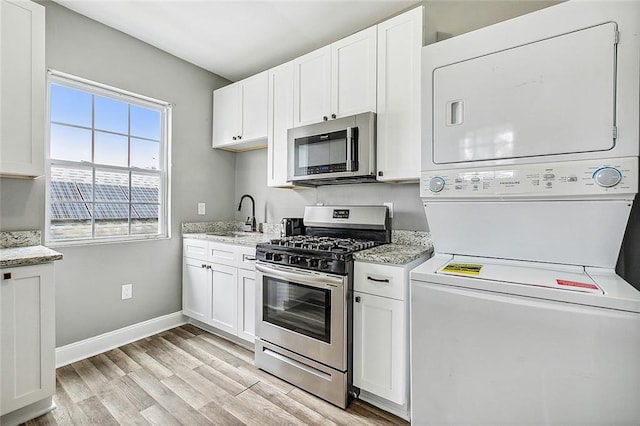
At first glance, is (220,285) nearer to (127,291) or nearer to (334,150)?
(127,291)

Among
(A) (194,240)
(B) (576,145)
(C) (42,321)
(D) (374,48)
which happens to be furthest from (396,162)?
(C) (42,321)

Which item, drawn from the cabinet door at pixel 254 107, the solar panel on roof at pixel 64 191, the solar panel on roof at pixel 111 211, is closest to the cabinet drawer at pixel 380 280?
the cabinet door at pixel 254 107

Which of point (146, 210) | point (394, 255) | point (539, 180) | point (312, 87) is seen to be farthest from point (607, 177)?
point (146, 210)

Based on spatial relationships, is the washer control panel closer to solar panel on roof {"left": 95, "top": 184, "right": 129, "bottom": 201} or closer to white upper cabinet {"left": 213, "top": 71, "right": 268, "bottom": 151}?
white upper cabinet {"left": 213, "top": 71, "right": 268, "bottom": 151}

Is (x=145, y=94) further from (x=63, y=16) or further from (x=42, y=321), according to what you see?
(x=42, y=321)

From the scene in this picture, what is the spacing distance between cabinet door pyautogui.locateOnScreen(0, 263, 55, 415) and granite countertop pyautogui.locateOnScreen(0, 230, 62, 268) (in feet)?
0.14

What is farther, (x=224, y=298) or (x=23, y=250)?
(x=224, y=298)

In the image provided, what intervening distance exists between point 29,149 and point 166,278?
157 centimetres

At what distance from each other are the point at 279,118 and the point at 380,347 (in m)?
2.06

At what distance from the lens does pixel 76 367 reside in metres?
2.23

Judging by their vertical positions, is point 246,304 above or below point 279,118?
below

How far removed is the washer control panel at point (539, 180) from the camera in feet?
4.00

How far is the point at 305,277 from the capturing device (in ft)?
6.40

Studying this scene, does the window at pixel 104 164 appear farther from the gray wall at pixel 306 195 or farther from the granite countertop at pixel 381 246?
the gray wall at pixel 306 195
